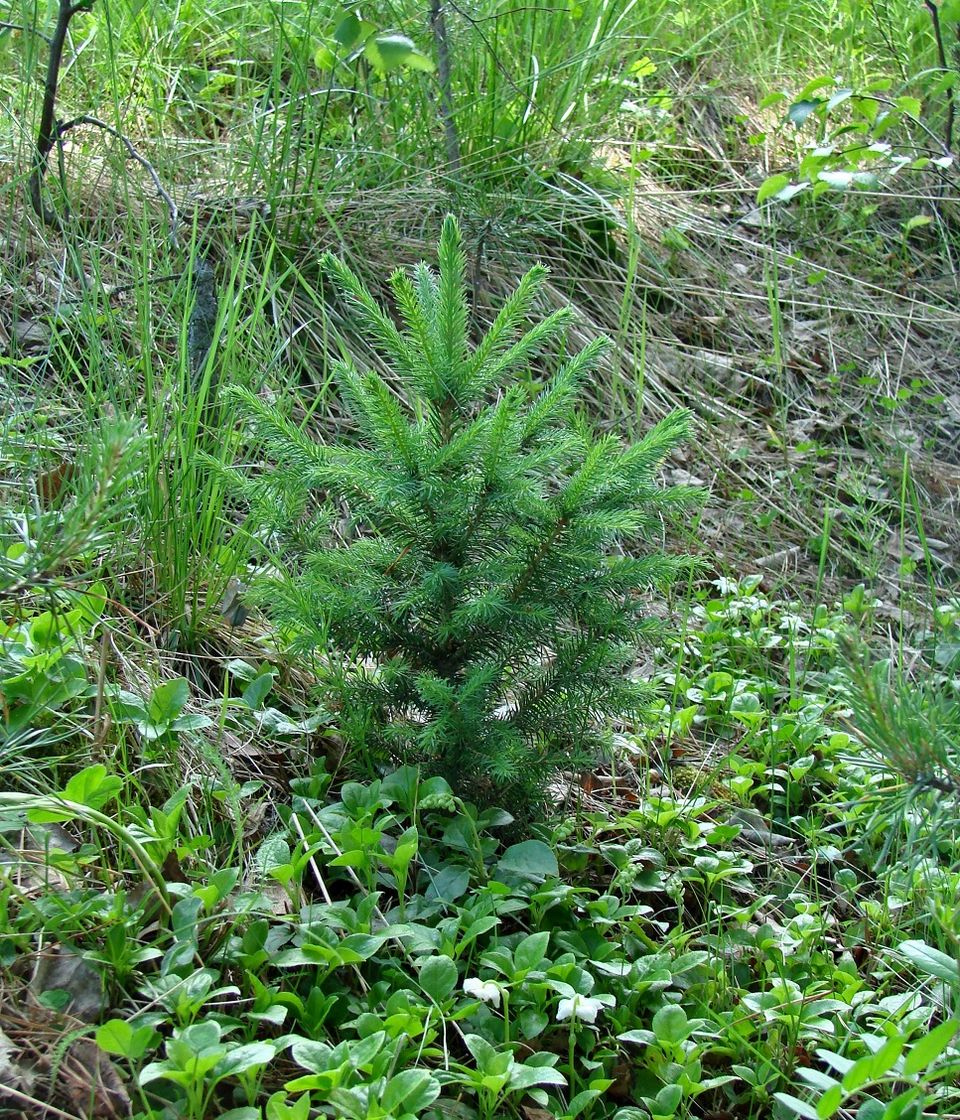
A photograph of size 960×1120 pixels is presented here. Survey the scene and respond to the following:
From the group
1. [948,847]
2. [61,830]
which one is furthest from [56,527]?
[948,847]

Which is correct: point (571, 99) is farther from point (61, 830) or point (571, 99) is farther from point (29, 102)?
point (61, 830)

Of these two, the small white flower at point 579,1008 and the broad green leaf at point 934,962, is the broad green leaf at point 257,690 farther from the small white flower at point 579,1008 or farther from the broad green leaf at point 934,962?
the broad green leaf at point 934,962

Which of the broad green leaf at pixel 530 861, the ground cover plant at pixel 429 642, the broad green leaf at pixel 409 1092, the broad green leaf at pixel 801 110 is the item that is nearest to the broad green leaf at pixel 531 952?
the ground cover plant at pixel 429 642

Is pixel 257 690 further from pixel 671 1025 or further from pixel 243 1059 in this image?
pixel 671 1025

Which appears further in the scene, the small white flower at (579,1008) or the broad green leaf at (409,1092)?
the small white flower at (579,1008)

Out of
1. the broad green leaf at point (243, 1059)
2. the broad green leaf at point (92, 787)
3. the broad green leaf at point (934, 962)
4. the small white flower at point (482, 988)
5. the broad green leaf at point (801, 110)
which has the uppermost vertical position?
the broad green leaf at point (801, 110)

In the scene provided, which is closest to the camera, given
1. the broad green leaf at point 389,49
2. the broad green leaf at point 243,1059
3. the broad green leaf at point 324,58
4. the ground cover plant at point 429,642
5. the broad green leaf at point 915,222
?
the broad green leaf at point 243,1059

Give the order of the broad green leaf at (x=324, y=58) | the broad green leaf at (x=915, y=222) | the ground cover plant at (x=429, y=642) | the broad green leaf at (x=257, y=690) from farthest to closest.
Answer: the broad green leaf at (x=915, y=222), the broad green leaf at (x=324, y=58), the broad green leaf at (x=257, y=690), the ground cover plant at (x=429, y=642)

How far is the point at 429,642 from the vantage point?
6.05 feet

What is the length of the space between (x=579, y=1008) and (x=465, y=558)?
699 mm

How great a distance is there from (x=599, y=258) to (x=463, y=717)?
236 centimetres

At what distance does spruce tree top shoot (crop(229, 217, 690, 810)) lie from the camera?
1.73 m

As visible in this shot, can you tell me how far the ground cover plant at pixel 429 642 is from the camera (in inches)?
55.5

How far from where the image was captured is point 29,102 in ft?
10.4
